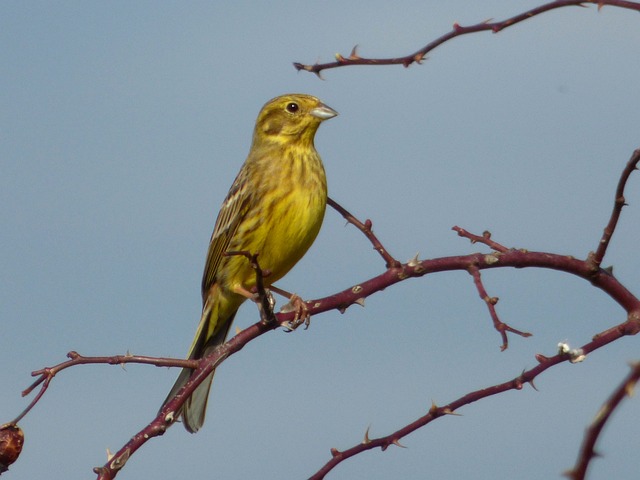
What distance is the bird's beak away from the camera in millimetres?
7101

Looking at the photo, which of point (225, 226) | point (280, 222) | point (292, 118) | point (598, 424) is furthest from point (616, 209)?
point (292, 118)

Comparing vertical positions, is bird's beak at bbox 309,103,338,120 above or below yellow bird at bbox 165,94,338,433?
above

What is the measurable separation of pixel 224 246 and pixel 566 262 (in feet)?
12.7

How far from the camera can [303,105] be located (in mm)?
7328

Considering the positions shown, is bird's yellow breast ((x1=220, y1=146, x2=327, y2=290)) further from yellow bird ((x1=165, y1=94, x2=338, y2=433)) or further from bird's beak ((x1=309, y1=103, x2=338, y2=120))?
bird's beak ((x1=309, y1=103, x2=338, y2=120))

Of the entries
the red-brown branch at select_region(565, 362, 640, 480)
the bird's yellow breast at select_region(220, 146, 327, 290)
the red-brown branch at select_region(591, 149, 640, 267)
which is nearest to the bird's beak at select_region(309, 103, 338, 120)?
the bird's yellow breast at select_region(220, 146, 327, 290)

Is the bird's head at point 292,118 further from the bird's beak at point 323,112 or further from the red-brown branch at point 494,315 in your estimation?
the red-brown branch at point 494,315

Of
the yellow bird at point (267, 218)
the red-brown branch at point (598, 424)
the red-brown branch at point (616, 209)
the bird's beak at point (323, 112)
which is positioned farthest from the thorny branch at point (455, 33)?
the bird's beak at point (323, 112)

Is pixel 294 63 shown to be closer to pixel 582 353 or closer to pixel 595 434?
pixel 582 353

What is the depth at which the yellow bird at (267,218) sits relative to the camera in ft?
20.7

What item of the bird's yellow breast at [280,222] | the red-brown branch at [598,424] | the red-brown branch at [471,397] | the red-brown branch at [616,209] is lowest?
the red-brown branch at [598,424]

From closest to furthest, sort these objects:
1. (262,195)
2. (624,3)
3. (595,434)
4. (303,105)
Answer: (595,434) < (624,3) < (262,195) < (303,105)

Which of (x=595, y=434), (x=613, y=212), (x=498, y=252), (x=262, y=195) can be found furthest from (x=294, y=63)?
(x=262, y=195)

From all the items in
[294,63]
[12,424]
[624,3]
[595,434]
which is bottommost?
[595,434]
